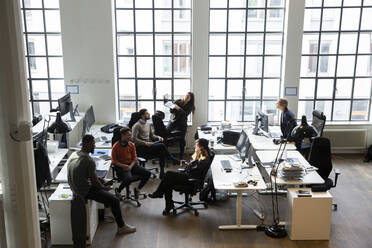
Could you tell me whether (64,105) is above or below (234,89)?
below

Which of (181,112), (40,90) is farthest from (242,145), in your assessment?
(40,90)

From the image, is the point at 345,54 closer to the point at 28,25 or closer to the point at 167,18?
the point at 167,18

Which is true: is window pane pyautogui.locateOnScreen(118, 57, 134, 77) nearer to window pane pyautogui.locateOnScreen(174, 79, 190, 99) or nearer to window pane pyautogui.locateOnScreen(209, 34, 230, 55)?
window pane pyautogui.locateOnScreen(174, 79, 190, 99)

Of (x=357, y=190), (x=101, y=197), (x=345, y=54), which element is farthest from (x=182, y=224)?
(x=345, y=54)

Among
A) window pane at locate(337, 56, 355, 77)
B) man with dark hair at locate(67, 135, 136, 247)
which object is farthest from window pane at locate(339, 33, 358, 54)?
man with dark hair at locate(67, 135, 136, 247)

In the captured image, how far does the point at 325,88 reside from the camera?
32.1ft

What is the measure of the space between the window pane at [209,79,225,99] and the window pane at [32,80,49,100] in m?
3.73

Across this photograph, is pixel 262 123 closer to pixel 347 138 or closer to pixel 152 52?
pixel 347 138

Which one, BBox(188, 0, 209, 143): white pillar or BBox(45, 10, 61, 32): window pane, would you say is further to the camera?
BBox(45, 10, 61, 32): window pane

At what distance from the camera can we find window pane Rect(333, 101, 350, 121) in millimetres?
9867

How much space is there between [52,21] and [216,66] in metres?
3.75

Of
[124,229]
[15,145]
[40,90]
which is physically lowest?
[124,229]

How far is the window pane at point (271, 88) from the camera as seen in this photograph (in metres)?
9.66

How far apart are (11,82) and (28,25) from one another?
745 cm
